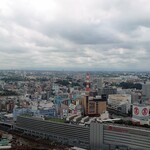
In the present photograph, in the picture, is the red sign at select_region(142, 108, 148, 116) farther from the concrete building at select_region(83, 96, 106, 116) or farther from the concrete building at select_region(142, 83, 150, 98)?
the concrete building at select_region(142, 83, 150, 98)

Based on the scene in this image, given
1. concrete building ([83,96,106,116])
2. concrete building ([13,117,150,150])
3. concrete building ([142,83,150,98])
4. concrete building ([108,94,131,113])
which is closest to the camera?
concrete building ([13,117,150,150])

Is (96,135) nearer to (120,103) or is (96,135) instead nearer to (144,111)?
(144,111)

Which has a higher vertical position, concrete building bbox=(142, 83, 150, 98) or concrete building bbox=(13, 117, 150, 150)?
concrete building bbox=(142, 83, 150, 98)

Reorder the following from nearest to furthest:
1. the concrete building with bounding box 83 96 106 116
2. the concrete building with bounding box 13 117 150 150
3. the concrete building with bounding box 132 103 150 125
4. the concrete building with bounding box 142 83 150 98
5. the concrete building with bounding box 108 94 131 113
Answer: the concrete building with bounding box 13 117 150 150, the concrete building with bounding box 132 103 150 125, the concrete building with bounding box 83 96 106 116, the concrete building with bounding box 108 94 131 113, the concrete building with bounding box 142 83 150 98

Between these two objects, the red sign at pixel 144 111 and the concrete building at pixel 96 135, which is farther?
the red sign at pixel 144 111

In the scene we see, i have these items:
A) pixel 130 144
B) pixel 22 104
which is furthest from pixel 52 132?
pixel 22 104

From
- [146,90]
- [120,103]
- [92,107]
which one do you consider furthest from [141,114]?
[146,90]

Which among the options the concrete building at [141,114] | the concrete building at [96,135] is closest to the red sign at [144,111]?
the concrete building at [141,114]

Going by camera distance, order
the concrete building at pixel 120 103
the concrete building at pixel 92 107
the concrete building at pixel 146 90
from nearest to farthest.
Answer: the concrete building at pixel 92 107
the concrete building at pixel 120 103
the concrete building at pixel 146 90

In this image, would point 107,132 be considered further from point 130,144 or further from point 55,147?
point 55,147

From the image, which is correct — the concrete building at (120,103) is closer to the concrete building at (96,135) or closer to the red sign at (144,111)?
the red sign at (144,111)

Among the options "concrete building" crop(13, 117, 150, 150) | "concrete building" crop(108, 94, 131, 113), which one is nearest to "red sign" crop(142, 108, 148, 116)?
"concrete building" crop(13, 117, 150, 150)

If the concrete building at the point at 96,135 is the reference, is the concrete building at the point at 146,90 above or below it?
above
